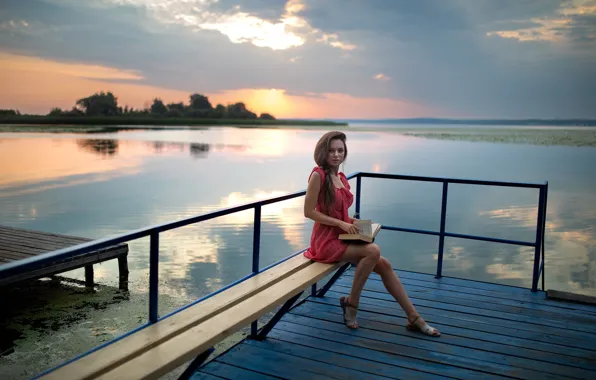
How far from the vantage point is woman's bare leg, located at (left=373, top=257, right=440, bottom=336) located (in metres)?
3.47

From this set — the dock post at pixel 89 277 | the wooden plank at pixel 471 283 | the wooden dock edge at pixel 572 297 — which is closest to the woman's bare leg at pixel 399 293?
the wooden plank at pixel 471 283

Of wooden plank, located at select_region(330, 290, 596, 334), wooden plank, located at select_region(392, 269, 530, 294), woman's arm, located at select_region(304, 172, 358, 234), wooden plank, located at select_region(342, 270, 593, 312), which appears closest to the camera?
woman's arm, located at select_region(304, 172, 358, 234)

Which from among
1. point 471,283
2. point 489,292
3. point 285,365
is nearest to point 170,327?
point 285,365

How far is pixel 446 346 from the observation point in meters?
3.29

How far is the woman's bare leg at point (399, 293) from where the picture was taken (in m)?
3.47

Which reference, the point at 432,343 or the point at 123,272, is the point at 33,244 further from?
the point at 432,343

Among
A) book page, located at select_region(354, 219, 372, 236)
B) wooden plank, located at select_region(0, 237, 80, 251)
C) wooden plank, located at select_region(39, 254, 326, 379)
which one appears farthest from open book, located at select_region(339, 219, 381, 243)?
wooden plank, located at select_region(0, 237, 80, 251)

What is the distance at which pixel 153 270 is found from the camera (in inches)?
97.0

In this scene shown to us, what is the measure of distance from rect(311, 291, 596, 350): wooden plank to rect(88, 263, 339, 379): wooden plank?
85cm

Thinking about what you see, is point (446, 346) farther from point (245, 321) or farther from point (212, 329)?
point (212, 329)

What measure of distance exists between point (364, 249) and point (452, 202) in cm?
1599

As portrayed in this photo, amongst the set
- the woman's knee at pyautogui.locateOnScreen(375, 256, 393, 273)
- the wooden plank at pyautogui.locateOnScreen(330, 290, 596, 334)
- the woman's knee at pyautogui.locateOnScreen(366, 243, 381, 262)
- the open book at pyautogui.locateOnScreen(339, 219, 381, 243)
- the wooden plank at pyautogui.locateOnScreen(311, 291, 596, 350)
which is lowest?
the wooden plank at pyautogui.locateOnScreen(311, 291, 596, 350)

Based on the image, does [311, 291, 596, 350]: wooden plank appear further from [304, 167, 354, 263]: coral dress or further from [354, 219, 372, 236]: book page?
[354, 219, 372, 236]: book page

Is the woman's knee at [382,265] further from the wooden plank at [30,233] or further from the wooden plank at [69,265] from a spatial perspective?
the wooden plank at [30,233]
